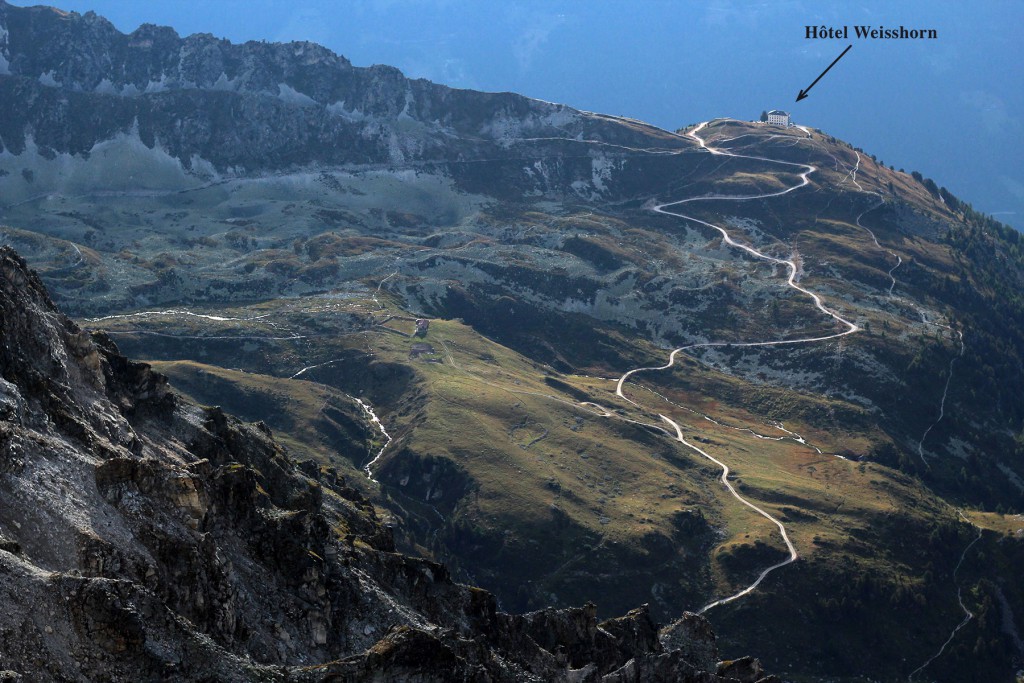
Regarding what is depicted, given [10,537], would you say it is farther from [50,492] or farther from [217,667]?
[217,667]

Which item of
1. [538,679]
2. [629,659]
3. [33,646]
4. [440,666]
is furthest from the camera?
[629,659]

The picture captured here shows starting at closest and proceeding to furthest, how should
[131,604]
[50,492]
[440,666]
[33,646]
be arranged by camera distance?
[33,646] → [131,604] → [50,492] → [440,666]

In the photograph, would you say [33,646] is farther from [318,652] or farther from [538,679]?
[538,679]

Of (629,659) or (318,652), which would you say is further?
(629,659)

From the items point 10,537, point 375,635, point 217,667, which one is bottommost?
point 375,635

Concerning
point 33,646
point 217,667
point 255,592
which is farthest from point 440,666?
point 33,646

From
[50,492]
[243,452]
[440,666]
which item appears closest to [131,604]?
[50,492]

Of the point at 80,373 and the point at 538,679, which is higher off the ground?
the point at 80,373
